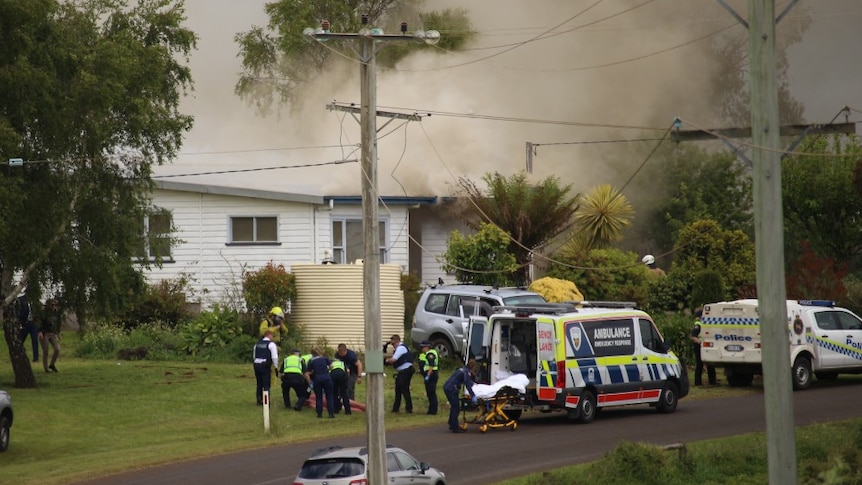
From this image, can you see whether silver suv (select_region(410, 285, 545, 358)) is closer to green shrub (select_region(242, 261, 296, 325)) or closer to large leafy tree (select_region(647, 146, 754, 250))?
green shrub (select_region(242, 261, 296, 325))

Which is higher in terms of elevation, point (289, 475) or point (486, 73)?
point (486, 73)

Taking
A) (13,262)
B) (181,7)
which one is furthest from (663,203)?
(13,262)

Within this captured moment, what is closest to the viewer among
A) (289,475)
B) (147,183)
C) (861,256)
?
(289,475)

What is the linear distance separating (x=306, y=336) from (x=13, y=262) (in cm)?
949

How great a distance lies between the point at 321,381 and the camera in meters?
25.8

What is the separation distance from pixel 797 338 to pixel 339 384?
35.0 ft

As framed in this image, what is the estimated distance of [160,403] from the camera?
27.6m

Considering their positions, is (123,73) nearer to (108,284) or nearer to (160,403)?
(108,284)

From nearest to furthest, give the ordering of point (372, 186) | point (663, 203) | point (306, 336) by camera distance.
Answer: point (372, 186) < point (306, 336) < point (663, 203)

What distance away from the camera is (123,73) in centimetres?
2839

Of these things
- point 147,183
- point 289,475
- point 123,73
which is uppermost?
Answer: point 123,73

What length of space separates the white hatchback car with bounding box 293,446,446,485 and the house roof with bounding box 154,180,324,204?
22.5 m

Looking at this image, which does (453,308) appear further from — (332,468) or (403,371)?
(332,468)

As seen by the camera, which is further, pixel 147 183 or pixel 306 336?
pixel 306 336
